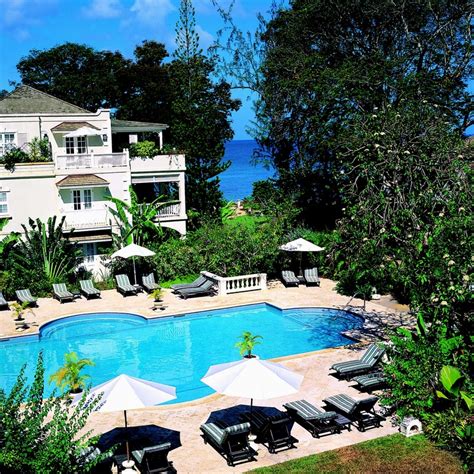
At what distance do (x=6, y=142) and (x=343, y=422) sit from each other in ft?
88.1

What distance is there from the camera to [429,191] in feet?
61.9

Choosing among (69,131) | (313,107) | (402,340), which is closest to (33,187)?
(69,131)

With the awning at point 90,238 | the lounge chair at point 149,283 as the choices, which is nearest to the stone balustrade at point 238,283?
the lounge chair at point 149,283

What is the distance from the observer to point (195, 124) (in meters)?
39.9

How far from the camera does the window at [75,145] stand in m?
36.2

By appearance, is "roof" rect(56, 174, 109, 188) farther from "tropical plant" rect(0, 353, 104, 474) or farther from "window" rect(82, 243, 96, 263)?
"tropical plant" rect(0, 353, 104, 474)

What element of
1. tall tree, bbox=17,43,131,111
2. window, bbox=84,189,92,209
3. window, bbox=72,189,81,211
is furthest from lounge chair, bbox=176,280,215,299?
tall tree, bbox=17,43,131,111

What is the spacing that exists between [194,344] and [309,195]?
68.9 feet

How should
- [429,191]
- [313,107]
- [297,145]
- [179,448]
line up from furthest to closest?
[297,145] → [313,107] → [429,191] → [179,448]

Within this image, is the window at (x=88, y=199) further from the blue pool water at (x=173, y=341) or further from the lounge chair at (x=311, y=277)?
the lounge chair at (x=311, y=277)

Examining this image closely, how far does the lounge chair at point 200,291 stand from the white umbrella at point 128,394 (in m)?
15.0

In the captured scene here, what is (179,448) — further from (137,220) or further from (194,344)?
(137,220)

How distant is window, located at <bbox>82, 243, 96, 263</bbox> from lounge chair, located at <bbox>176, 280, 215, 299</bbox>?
6014mm

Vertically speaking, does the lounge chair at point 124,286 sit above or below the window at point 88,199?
below
